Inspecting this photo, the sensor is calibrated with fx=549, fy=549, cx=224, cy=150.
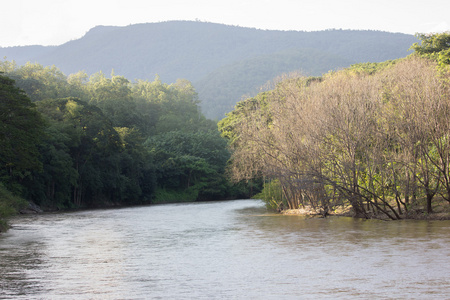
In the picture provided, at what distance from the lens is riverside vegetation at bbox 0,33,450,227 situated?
1131 inches

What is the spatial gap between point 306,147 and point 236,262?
15246mm

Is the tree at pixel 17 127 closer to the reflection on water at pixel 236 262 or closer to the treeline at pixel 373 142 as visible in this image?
the reflection on water at pixel 236 262

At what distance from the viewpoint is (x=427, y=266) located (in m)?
16.3

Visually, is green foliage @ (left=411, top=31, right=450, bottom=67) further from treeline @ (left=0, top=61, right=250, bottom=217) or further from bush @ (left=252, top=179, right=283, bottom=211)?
treeline @ (left=0, top=61, right=250, bottom=217)

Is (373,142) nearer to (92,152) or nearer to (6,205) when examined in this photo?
(6,205)

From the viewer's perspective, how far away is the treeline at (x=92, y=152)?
40906 millimetres

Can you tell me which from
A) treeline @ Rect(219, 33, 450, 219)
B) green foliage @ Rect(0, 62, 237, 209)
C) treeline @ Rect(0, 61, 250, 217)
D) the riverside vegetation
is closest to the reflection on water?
treeline @ Rect(219, 33, 450, 219)

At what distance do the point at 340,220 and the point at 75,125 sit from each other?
39.8 metres

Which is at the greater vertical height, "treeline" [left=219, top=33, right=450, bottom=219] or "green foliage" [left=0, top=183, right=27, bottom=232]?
"treeline" [left=219, top=33, right=450, bottom=219]

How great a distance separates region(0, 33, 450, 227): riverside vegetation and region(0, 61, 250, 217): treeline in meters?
0.16

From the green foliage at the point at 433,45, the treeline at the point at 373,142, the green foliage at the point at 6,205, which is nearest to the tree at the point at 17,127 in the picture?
the green foliage at the point at 6,205

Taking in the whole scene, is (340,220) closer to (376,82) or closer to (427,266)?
(376,82)

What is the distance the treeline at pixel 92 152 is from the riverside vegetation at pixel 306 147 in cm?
16

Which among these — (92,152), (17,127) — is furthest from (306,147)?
(92,152)
